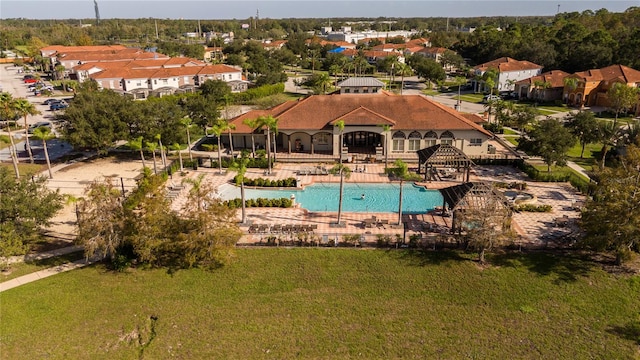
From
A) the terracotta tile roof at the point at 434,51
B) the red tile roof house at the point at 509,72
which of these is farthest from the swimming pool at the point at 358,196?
the terracotta tile roof at the point at 434,51

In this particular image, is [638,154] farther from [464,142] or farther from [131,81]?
[131,81]

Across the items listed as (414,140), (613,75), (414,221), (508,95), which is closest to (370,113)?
(414,140)

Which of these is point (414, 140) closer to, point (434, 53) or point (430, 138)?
point (430, 138)

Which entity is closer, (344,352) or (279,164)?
(344,352)

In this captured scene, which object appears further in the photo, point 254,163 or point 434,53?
point 434,53

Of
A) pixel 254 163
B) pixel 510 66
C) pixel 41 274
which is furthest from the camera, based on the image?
pixel 510 66

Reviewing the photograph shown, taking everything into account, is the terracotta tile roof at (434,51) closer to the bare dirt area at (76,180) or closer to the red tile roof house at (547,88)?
the red tile roof house at (547,88)

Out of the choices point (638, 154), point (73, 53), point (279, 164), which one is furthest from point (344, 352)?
point (73, 53)
